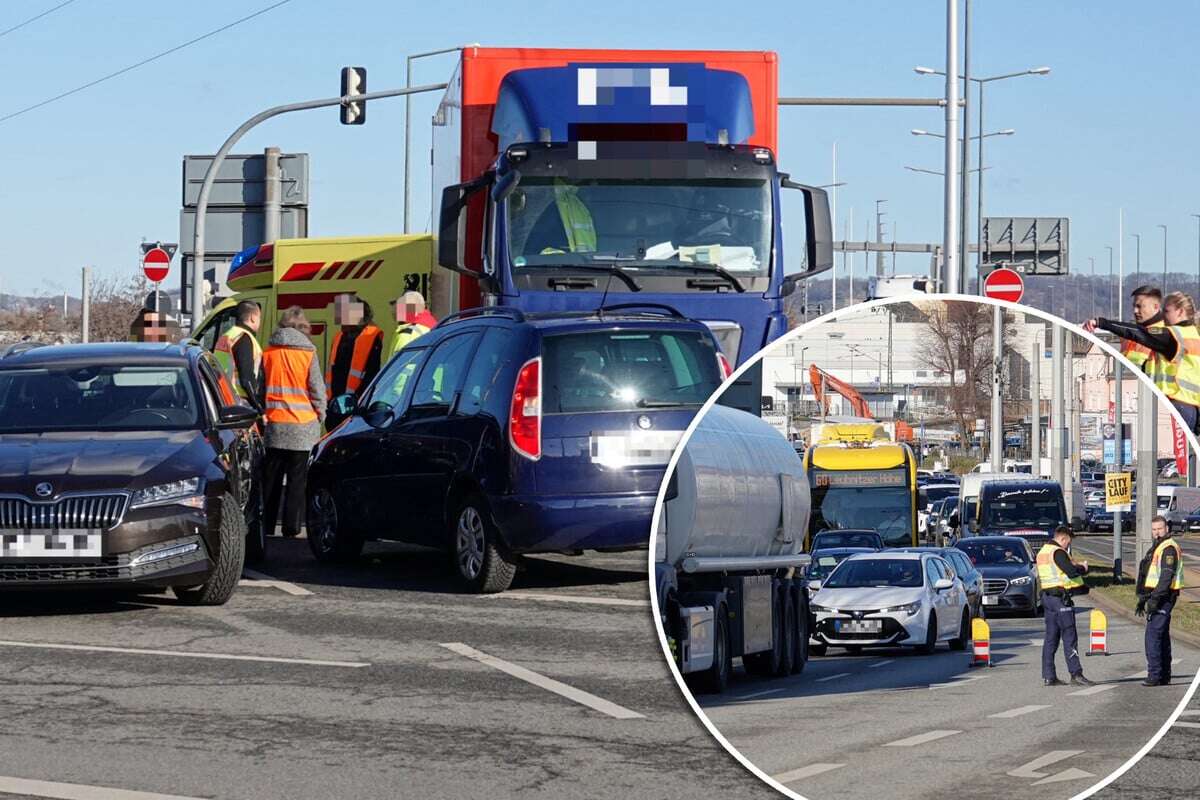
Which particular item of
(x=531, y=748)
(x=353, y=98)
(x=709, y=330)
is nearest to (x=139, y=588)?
(x=531, y=748)

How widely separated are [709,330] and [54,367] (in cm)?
691

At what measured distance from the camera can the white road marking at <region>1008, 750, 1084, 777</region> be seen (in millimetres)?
2553

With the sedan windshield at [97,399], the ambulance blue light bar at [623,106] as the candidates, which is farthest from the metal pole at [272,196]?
the sedan windshield at [97,399]

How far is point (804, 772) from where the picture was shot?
264 cm

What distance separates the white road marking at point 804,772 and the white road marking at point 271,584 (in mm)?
9457

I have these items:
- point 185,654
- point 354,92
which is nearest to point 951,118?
point 354,92

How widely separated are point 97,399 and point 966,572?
10.1 m

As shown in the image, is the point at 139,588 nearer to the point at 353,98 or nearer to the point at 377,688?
the point at 377,688

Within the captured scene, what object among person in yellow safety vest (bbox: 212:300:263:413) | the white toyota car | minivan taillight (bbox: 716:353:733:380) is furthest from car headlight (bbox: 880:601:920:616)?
person in yellow safety vest (bbox: 212:300:263:413)

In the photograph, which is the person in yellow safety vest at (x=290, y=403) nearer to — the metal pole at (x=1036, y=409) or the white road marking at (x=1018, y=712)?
the metal pole at (x=1036, y=409)

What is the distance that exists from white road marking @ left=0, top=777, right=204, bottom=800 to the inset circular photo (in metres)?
4.06

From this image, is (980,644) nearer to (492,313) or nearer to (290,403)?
(492,313)

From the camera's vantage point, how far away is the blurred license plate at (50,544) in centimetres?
1034

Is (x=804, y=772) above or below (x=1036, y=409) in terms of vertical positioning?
below
